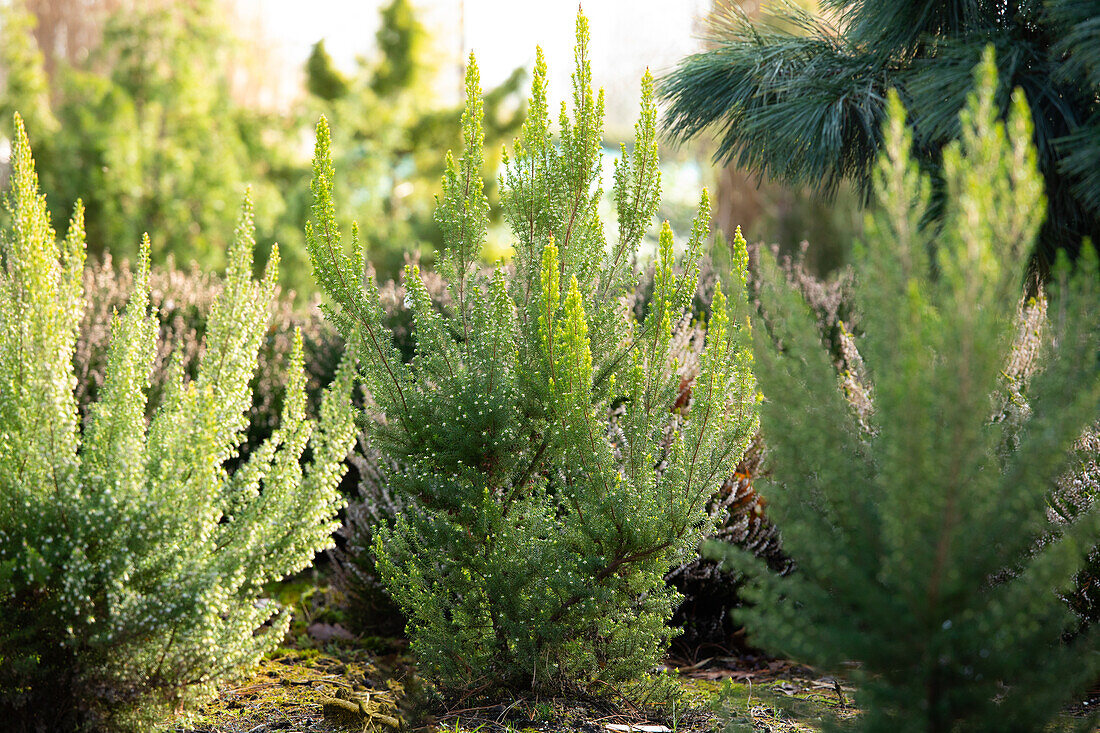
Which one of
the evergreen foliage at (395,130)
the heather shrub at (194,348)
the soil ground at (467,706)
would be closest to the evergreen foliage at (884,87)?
the soil ground at (467,706)

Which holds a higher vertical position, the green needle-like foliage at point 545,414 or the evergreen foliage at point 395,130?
the evergreen foliage at point 395,130

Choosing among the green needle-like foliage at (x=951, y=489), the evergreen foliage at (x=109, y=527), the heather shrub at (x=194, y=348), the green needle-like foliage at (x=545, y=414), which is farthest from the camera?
the heather shrub at (x=194, y=348)

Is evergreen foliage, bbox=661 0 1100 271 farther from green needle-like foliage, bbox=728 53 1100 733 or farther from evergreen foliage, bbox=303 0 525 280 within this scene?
evergreen foliage, bbox=303 0 525 280

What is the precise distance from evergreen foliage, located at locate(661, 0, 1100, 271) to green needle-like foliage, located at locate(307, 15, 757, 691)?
1.64 meters

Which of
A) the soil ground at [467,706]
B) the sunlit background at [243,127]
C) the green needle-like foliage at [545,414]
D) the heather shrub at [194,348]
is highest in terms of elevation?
the sunlit background at [243,127]

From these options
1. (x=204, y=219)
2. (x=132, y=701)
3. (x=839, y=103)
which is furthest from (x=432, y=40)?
(x=132, y=701)

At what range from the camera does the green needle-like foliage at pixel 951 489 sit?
139 cm

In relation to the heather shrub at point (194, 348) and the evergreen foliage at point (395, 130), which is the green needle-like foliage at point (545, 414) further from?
the evergreen foliage at point (395, 130)

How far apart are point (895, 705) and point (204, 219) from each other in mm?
11079

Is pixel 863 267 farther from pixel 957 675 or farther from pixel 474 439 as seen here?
pixel 474 439

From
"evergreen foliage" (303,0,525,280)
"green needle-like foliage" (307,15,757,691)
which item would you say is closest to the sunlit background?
"evergreen foliage" (303,0,525,280)

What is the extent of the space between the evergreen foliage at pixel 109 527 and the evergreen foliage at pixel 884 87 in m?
2.86

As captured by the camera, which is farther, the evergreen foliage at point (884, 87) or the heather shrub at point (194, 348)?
the heather shrub at point (194, 348)

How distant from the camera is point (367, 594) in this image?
140 inches
